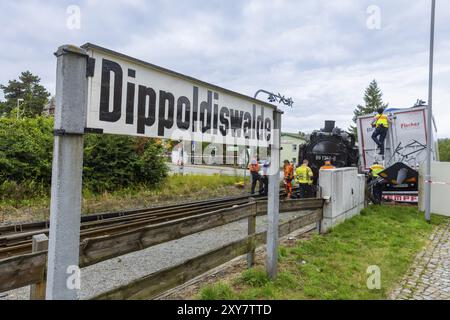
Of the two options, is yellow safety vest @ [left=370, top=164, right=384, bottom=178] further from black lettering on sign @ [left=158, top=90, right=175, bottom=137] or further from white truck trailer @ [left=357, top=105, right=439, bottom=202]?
black lettering on sign @ [left=158, top=90, right=175, bottom=137]

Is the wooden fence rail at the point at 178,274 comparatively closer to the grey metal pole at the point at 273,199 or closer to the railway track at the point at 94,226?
the grey metal pole at the point at 273,199

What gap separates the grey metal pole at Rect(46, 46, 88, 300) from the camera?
71.8 inches

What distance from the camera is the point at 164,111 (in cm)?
228

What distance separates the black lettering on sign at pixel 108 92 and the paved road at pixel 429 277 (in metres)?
3.88

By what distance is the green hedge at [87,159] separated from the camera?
10953 millimetres

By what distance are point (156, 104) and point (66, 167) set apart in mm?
690

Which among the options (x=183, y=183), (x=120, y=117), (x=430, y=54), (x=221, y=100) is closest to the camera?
(x=120, y=117)

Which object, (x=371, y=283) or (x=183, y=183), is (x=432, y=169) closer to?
(x=371, y=283)

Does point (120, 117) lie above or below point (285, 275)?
above

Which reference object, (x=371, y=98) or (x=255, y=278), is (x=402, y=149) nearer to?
(x=255, y=278)

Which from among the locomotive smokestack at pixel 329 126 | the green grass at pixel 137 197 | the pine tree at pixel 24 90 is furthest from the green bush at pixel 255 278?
the pine tree at pixel 24 90

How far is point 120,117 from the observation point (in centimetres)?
198
